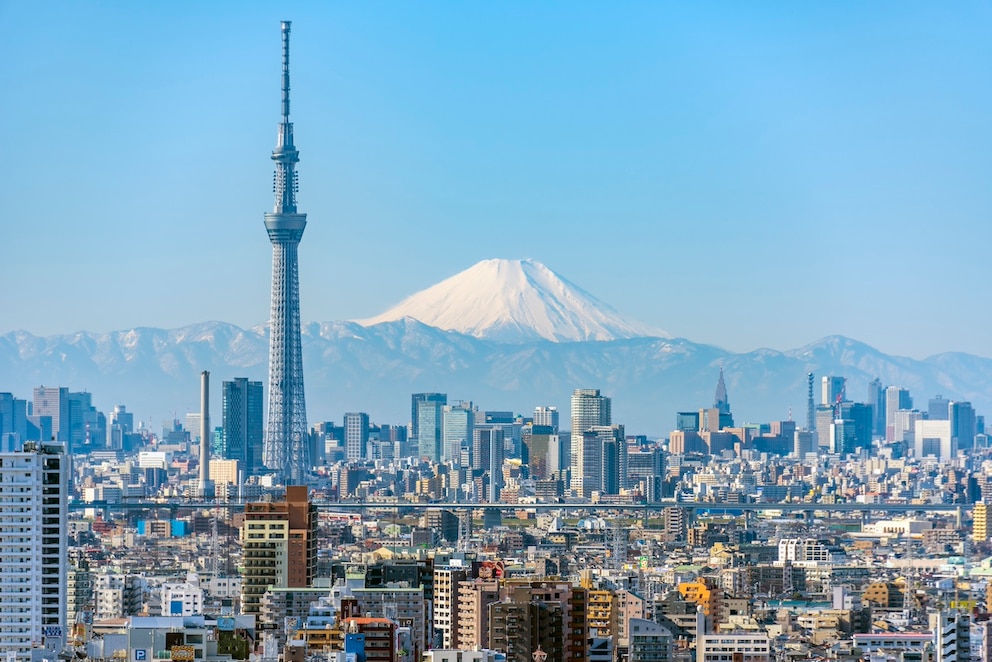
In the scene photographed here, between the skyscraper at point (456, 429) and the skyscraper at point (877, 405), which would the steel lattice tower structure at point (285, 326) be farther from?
the skyscraper at point (877, 405)

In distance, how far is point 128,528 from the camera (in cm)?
4650

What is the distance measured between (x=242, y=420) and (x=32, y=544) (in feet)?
181

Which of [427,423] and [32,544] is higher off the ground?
[32,544]

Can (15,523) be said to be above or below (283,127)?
below

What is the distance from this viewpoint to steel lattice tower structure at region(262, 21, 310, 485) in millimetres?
64125

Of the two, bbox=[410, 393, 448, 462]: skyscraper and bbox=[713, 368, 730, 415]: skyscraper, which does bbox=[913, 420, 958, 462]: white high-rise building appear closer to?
bbox=[713, 368, 730, 415]: skyscraper

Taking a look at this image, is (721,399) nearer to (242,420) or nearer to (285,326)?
(242,420)

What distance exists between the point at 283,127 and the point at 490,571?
4073 cm

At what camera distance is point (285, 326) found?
6506 cm

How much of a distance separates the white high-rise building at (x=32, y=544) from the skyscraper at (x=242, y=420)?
166 ft

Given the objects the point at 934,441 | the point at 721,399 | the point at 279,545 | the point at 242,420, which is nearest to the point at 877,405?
the point at 721,399

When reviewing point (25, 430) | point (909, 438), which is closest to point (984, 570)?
point (25, 430)

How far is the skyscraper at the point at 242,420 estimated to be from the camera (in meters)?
71.4

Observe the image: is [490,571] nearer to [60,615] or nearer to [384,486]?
[60,615]
